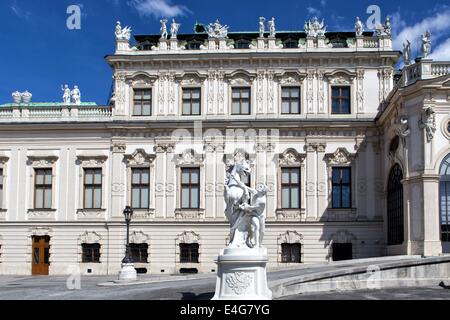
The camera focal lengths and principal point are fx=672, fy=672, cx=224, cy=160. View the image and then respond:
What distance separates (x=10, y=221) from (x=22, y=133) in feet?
16.5

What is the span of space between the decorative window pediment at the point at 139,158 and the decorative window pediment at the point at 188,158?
4.96 ft

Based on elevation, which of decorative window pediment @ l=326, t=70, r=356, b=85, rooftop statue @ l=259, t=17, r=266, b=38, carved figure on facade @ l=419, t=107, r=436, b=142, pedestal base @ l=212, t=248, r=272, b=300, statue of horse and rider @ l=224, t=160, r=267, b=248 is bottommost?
pedestal base @ l=212, t=248, r=272, b=300

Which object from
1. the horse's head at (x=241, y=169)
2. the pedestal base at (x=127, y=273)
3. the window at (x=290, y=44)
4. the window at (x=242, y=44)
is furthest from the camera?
the window at (x=242, y=44)

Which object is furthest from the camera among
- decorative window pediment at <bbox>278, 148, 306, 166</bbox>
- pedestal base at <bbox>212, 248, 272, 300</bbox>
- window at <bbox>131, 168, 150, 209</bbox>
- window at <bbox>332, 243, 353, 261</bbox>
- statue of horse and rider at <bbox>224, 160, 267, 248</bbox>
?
→ window at <bbox>131, 168, 150, 209</bbox>

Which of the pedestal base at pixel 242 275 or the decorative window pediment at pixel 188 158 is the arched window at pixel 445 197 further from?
the pedestal base at pixel 242 275

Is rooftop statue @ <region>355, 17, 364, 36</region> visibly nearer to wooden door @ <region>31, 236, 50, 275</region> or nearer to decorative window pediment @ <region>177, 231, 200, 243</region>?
decorative window pediment @ <region>177, 231, 200, 243</region>

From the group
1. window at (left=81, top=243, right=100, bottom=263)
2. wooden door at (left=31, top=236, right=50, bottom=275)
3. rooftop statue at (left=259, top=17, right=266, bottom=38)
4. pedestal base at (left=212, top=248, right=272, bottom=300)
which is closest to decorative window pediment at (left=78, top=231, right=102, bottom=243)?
window at (left=81, top=243, right=100, bottom=263)

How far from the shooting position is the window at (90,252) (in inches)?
1468

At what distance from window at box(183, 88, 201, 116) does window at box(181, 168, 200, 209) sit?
126 inches

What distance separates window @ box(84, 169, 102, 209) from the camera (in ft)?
124

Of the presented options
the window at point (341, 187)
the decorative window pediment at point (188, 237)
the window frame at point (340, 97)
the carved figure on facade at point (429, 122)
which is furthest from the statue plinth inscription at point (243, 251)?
the window frame at point (340, 97)

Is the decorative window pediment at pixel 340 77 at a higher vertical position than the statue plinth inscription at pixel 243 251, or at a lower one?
higher

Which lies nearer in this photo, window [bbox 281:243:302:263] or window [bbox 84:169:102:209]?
window [bbox 281:243:302:263]

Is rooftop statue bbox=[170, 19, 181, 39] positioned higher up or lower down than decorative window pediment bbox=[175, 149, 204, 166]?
higher up
